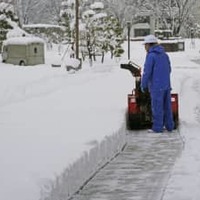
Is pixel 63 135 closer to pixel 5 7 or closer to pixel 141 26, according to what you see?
pixel 5 7

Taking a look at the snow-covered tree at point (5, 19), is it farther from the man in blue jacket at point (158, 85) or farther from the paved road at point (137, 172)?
the paved road at point (137, 172)

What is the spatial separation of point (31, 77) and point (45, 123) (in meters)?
12.5

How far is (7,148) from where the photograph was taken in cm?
705

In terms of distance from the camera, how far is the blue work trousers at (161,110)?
10297mm

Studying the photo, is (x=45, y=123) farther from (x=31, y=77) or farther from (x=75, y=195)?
(x=31, y=77)

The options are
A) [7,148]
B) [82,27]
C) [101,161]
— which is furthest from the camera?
[82,27]

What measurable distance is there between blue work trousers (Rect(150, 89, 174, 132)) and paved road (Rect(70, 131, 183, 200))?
0.45 metres

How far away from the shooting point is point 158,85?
33.9 feet

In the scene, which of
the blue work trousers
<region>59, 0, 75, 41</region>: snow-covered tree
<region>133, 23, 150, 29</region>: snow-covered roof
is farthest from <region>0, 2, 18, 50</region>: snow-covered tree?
<region>133, 23, 150, 29</region>: snow-covered roof

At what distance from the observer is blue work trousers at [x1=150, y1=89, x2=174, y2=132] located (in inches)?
405

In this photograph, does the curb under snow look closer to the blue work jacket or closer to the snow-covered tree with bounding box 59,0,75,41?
the blue work jacket

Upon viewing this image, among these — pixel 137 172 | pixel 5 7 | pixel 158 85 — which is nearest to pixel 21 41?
pixel 5 7

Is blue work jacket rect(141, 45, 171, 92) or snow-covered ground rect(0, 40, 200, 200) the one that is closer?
snow-covered ground rect(0, 40, 200, 200)

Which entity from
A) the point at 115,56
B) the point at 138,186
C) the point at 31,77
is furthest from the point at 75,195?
the point at 115,56
